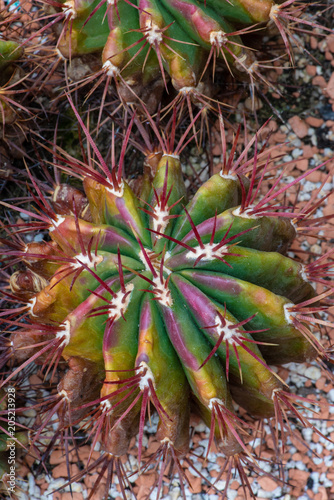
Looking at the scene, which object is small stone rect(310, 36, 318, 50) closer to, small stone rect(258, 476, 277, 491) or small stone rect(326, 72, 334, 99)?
small stone rect(326, 72, 334, 99)

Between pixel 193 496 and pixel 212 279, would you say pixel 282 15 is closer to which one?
pixel 212 279

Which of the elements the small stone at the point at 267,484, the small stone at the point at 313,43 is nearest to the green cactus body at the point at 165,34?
the small stone at the point at 313,43

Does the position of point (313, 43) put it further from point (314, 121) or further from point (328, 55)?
point (314, 121)

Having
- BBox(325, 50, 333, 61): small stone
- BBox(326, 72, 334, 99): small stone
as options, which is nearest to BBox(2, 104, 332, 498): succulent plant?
BBox(326, 72, 334, 99): small stone

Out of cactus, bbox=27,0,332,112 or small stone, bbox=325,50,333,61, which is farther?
small stone, bbox=325,50,333,61

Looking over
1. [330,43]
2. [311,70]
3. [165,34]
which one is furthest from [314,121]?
[165,34]

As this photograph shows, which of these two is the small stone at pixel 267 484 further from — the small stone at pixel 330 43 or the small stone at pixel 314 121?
the small stone at pixel 330 43
